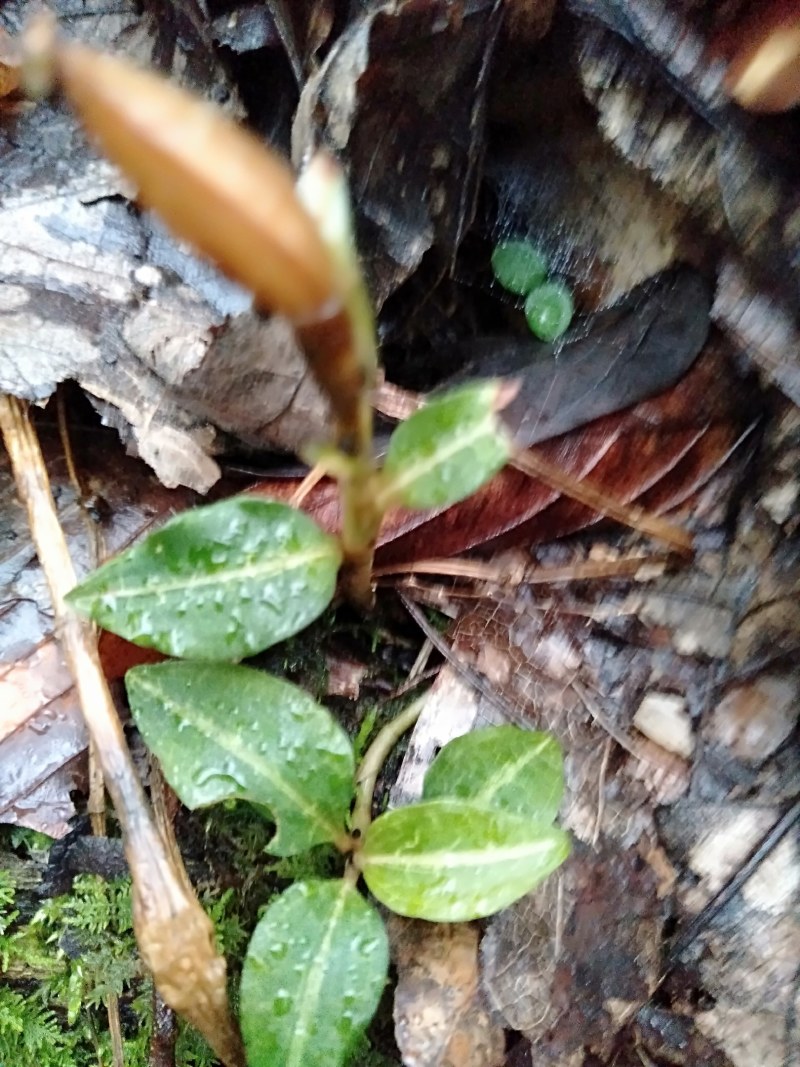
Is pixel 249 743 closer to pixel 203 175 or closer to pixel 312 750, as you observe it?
pixel 312 750

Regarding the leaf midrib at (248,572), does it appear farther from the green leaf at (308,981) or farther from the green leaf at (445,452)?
the green leaf at (308,981)

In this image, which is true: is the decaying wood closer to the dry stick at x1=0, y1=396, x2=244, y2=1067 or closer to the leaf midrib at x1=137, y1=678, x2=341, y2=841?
the leaf midrib at x1=137, y1=678, x2=341, y2=841

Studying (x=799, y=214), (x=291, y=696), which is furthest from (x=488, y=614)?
(x=799, y=214)

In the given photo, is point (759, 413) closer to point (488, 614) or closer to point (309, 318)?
point (488, 614)

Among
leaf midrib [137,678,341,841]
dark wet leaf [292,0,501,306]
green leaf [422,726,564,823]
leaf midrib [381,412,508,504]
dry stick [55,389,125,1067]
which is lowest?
dry stick [55,389,125,1067]

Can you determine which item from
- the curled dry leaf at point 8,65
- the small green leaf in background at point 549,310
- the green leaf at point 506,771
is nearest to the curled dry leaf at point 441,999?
the green leaf at point 506,771

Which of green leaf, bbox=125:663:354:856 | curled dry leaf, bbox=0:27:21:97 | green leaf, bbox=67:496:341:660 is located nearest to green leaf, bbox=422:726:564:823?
green leaf, bbox=125:663:354:856
